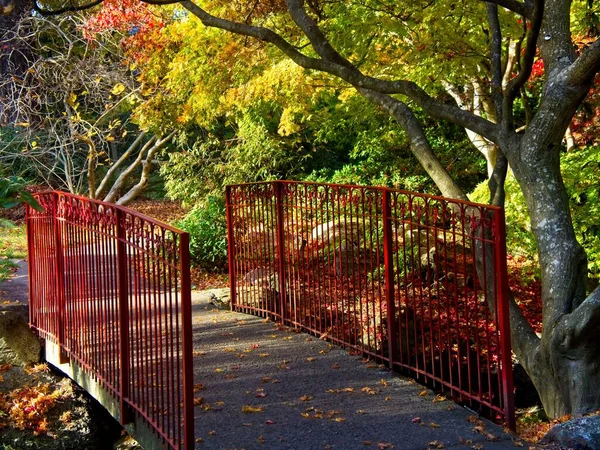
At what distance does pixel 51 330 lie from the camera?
7348 mm

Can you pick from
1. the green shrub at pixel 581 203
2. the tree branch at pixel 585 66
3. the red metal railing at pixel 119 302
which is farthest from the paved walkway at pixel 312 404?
the green shrub at pixel 581 203

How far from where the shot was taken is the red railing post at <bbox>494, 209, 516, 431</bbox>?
5113mm

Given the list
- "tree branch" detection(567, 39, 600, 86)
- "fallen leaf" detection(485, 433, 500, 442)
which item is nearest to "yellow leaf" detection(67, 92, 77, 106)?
"tree branch" detection(567, 39, 600, 86)

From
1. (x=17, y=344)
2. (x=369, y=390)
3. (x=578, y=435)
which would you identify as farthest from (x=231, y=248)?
(x=578, y=435)

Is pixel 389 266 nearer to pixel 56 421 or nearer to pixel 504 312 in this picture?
pixel 504 312

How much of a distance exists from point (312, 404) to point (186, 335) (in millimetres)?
1723

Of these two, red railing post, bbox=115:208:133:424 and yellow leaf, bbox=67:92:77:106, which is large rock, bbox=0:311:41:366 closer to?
red railing post, bbox=115:208:133:424

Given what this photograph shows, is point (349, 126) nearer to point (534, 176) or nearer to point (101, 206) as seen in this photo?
point (534, 176)

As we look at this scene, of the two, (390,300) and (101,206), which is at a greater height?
(101,206)

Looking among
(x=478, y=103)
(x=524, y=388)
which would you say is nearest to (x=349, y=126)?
(x=478, y=103)

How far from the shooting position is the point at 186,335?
432cm

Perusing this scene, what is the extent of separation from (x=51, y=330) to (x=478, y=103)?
26.4 feet

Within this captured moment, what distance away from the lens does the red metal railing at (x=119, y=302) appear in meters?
4.61

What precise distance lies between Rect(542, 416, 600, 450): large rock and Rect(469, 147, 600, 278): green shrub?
5.40 meters
